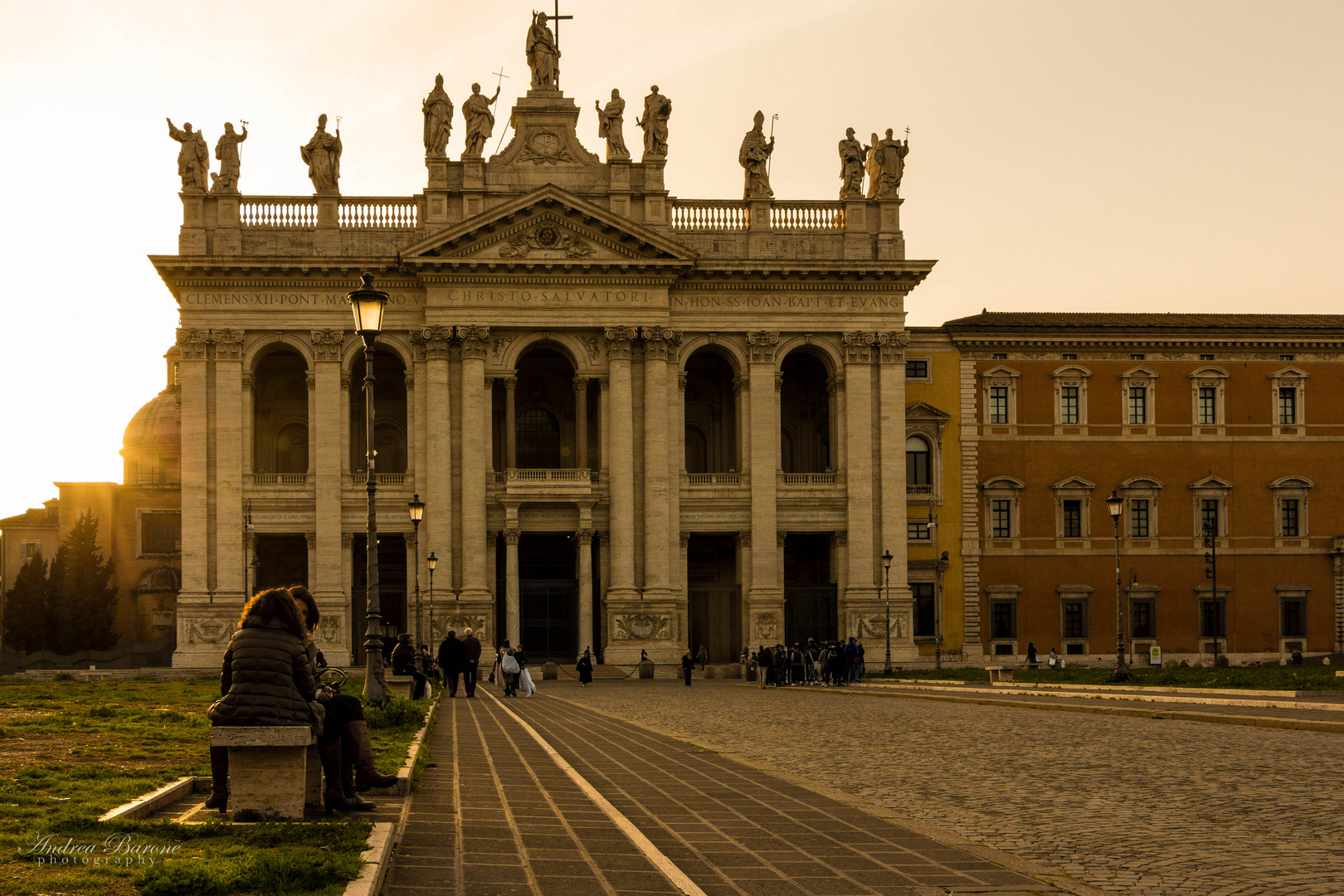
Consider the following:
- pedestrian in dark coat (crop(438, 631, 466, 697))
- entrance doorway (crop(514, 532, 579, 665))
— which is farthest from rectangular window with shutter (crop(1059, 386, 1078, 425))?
pedestrian in dark coat (crop(438, 631, 466, 697))

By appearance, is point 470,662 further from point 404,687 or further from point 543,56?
point 543,56

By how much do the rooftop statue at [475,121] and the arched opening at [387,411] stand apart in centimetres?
870

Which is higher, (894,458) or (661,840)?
(894,458)

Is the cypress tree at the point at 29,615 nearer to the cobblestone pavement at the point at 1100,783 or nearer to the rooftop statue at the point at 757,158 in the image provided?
the rooftop statue at the point at 757,158

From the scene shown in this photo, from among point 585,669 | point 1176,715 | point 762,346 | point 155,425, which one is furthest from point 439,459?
point 155,425

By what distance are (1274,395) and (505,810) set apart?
183 ft

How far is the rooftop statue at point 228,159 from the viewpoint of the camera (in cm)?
5319

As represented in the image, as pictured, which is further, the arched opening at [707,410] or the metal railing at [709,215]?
the arched opening at [707,410]

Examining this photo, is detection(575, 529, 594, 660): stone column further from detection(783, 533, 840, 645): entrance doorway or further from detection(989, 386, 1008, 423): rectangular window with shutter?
detection(989, 386, 1008, 423): rectangular window with shutter

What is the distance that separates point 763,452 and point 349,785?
1722 inches

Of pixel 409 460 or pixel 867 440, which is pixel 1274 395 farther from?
pixel 409 460

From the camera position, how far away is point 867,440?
54.3m

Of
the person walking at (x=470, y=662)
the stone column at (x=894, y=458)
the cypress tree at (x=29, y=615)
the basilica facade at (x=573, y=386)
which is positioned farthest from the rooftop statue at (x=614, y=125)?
the cypress tree at (x=29, y=615)

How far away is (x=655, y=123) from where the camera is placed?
54.1 metres
